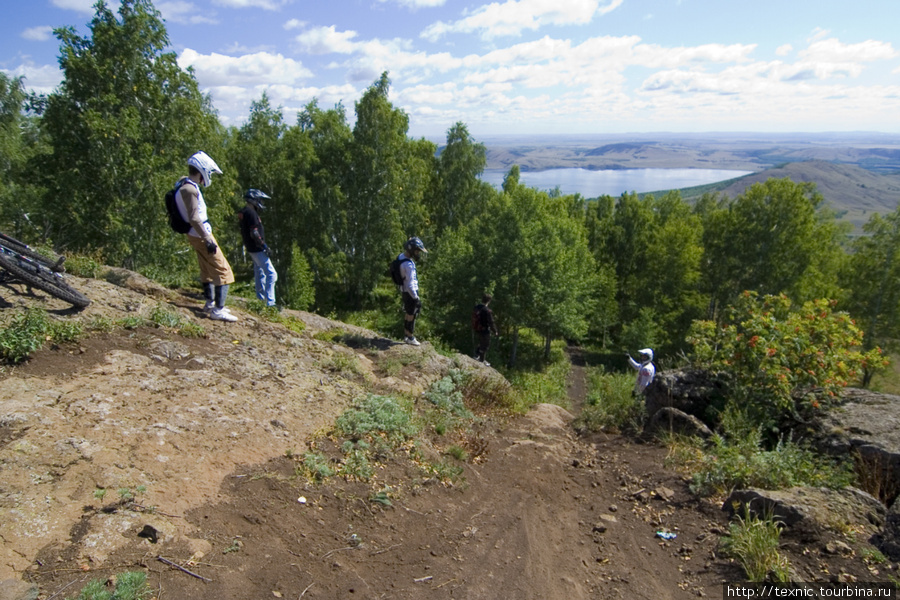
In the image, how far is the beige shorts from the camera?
7.46 meters

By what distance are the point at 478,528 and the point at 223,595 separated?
2.40m

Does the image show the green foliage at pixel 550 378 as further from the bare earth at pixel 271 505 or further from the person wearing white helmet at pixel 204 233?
the person wearing white helmet at pixel 204 233

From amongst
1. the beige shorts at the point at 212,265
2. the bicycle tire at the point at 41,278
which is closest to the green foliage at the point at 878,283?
the beige shorts at the point at 212,265

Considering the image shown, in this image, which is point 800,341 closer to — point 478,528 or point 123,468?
point 478,528

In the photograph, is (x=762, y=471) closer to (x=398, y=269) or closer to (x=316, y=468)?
(x=316, y=468)

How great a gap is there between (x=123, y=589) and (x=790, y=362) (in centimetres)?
858

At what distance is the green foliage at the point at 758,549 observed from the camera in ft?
13.7

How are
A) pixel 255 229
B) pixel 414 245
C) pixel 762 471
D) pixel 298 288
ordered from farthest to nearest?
pixel 298 288 → pixel 414 245 → pixel 255 229 → pixel 762 471

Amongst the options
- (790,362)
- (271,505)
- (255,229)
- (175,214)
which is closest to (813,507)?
(790,362)

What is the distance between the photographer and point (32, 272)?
20.5 feet

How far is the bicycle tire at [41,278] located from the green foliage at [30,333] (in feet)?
1.53

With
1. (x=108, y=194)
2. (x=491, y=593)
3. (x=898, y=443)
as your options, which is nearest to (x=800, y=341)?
(x=898, y=443)

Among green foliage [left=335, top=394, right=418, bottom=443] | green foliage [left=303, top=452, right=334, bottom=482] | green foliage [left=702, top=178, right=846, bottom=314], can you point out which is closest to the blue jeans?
green foliage [left=335, top=394, right=418, bottom=443]

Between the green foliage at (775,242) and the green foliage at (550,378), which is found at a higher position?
the green foliage at (775,242)
